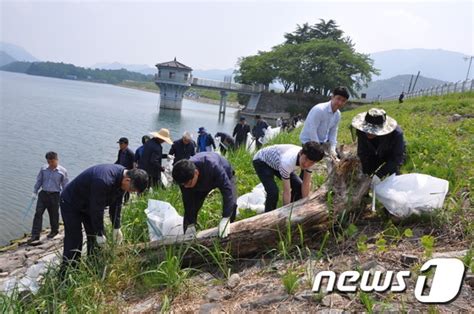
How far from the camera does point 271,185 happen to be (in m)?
4.15

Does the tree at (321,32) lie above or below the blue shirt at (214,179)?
above

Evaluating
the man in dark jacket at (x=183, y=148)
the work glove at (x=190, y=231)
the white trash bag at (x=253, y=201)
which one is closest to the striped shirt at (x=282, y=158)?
the white trash bag at (x=253, y=201)

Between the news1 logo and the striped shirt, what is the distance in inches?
44.1

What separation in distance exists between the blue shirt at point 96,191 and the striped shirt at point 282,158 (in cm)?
151

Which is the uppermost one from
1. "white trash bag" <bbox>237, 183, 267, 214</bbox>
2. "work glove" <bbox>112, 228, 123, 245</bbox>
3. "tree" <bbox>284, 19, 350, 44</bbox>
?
"tree" <bbox>284, 19, 350, 44</bbox>

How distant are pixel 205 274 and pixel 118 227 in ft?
3.75

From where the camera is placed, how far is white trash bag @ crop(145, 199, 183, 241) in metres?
3.90

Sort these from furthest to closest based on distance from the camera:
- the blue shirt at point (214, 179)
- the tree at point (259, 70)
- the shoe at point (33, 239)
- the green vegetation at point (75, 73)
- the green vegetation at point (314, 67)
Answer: the green vegetation at point (75, 73) < the tree at point (259, 70) < the green vegetation at point (314, 67) < the shoe at point (33, 239) < the blue shirt at point (214, 179)

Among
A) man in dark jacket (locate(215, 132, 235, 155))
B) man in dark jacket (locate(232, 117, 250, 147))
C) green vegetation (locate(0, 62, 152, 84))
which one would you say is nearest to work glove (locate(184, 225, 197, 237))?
man in dark jacket (locate(215, 132, 235, 155))

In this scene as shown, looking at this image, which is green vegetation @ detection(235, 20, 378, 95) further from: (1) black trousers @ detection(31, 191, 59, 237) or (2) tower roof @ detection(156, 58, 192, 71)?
(1) black trousers @ detection(31, 191, 59, 237)

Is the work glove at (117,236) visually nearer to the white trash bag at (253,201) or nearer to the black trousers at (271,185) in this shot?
the white trash bag at (253,201)

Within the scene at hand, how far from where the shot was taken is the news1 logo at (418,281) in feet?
8.08

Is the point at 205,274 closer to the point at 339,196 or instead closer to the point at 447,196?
the point at 339,196

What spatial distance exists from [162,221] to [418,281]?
2.41m
